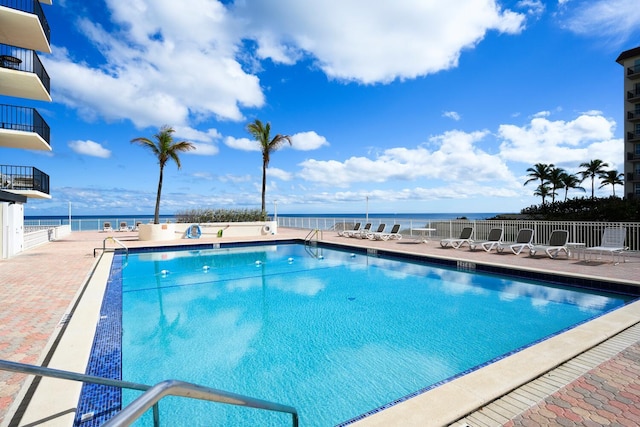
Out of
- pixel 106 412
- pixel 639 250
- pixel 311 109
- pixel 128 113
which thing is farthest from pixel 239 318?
pixel 128 113

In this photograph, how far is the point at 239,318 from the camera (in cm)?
584

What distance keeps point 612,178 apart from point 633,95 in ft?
34.6

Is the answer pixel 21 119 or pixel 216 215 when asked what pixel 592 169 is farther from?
pixel 21 119

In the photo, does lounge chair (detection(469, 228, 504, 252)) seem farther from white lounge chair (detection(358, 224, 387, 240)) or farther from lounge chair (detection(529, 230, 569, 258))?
white lounge chair (detection(358, 224, 387, 240))

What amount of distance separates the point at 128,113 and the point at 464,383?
2654 cm

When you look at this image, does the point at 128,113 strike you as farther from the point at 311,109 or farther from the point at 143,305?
the point at 143,305

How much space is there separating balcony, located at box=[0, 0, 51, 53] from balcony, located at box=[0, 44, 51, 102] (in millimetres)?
401

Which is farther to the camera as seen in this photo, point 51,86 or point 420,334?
point 51,86

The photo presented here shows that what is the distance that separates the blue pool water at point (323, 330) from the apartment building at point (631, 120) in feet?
105

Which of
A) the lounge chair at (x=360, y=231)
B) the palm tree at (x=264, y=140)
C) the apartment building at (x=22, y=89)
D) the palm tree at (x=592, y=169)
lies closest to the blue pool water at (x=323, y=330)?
the lounge chair at (x=360, y=231)

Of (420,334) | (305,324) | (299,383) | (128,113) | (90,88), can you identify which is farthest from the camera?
(128,113)

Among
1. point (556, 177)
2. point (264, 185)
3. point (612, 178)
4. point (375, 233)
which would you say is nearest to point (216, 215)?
point (264, 185)

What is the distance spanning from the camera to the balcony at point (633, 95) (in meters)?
28.7

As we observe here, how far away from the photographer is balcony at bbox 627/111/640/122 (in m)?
29.1
